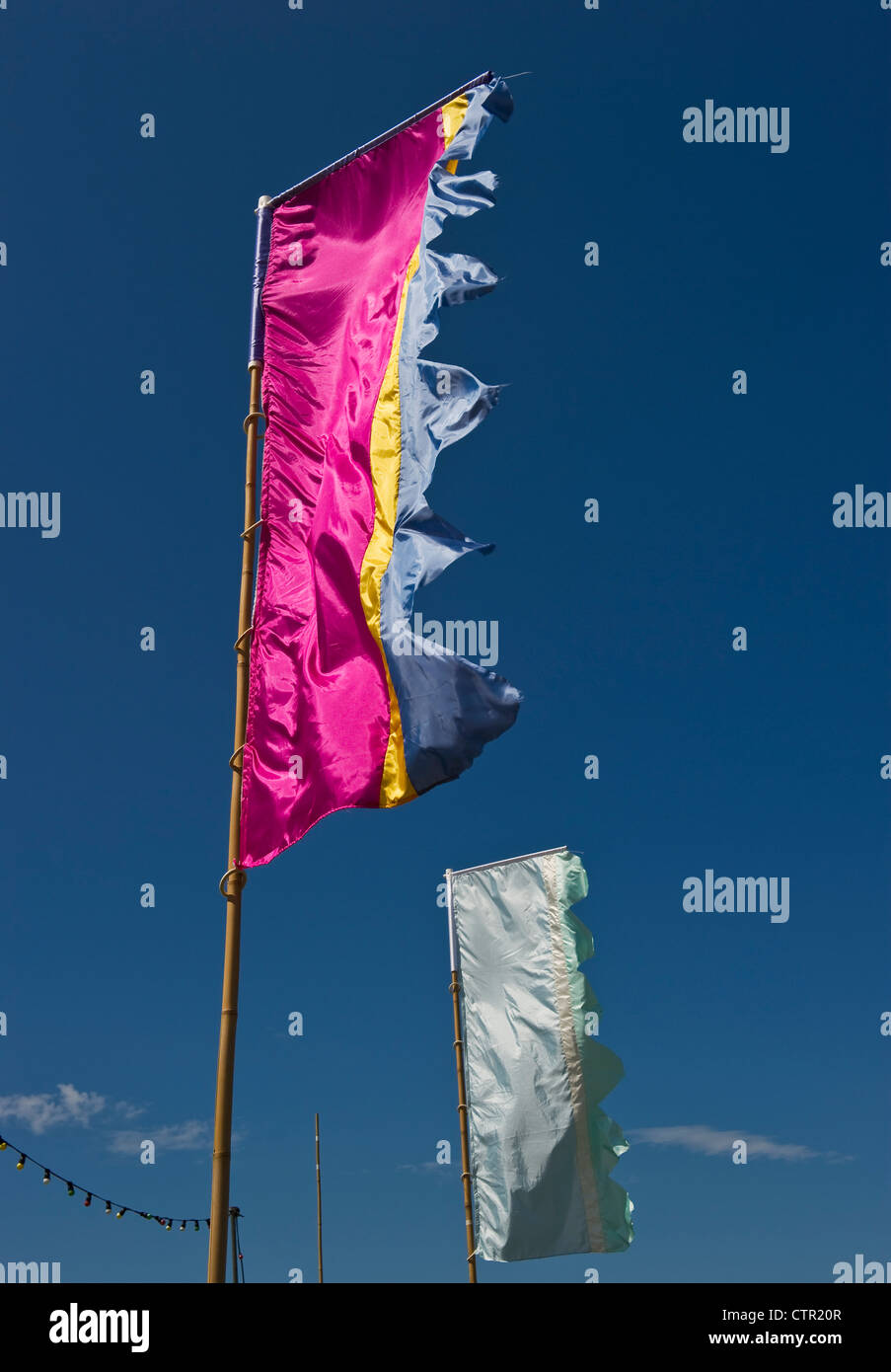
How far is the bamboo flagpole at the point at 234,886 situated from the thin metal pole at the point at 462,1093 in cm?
1085

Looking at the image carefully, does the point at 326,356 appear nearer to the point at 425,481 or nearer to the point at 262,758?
the point at 425,481

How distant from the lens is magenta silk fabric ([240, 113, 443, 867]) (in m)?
7.85

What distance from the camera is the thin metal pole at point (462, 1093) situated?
668 inches

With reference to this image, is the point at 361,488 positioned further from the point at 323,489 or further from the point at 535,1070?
the point at 535,1070

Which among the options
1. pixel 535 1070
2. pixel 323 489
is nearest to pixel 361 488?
pixel 323 489

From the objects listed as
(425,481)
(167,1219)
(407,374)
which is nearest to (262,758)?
(425,481)

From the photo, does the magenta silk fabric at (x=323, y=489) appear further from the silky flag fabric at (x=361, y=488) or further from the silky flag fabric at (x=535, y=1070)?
the silky flag fabric at (x=535, y=1070)

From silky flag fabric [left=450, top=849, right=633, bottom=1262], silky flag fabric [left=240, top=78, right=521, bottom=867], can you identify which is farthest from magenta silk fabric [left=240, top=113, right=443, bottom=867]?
silky flag fabric [left=450, top=849, right=633, bottom=1262]

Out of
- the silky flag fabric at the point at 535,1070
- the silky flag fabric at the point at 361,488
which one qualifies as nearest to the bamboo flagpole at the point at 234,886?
the silky flag fabric at the point at 361,488

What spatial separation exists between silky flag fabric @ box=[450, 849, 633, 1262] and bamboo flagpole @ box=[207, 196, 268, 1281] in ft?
34.9

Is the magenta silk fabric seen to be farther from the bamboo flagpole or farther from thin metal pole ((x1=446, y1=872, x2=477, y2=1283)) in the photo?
thin metal pole ((x1=446, y1=872, x2=477, y2=1283))

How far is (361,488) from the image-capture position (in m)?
8.46
